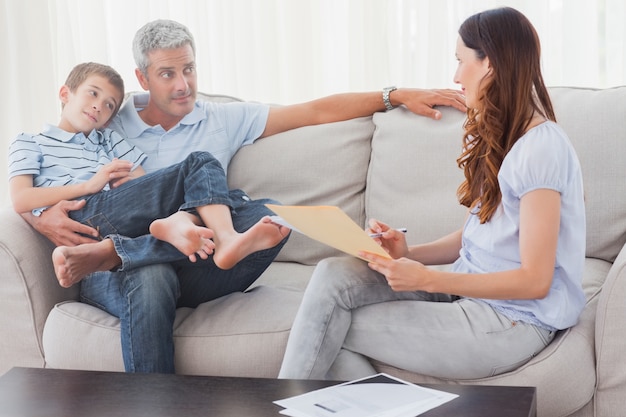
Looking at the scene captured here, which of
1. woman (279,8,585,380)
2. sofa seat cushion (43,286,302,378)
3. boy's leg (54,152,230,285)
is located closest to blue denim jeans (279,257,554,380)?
woman (279,8,585,380)

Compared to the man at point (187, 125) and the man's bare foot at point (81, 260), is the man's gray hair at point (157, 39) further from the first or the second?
the man's bare foot at point (81, 260)

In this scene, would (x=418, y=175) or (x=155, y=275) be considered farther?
(x=418, y=175)

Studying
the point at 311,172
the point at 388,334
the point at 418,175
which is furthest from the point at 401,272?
the point at 311,172

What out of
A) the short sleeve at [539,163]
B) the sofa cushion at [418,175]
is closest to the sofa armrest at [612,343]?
the short sleeve at [539,163]

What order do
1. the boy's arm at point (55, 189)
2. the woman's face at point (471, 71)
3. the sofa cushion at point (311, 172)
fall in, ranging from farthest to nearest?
1. the sofa cushion at point (311, 172)
2. the boy's arm at point (55, 189)
3. the woman's face at point (471, 71)

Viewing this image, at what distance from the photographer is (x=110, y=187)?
7.53 feet

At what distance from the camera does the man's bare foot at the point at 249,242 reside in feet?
6.37

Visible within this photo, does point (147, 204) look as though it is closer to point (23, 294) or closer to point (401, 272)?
point (23, 294)

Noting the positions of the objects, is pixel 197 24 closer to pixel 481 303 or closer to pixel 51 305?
pixel 51 305

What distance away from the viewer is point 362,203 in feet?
8.06

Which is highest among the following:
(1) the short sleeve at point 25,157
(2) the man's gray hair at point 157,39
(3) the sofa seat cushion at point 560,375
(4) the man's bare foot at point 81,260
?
(2) the man's gray hair at point 157,39

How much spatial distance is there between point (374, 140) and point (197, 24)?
3.87 feet

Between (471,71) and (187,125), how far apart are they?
100 cm

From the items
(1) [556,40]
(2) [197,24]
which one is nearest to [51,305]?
(2) [197,24]
